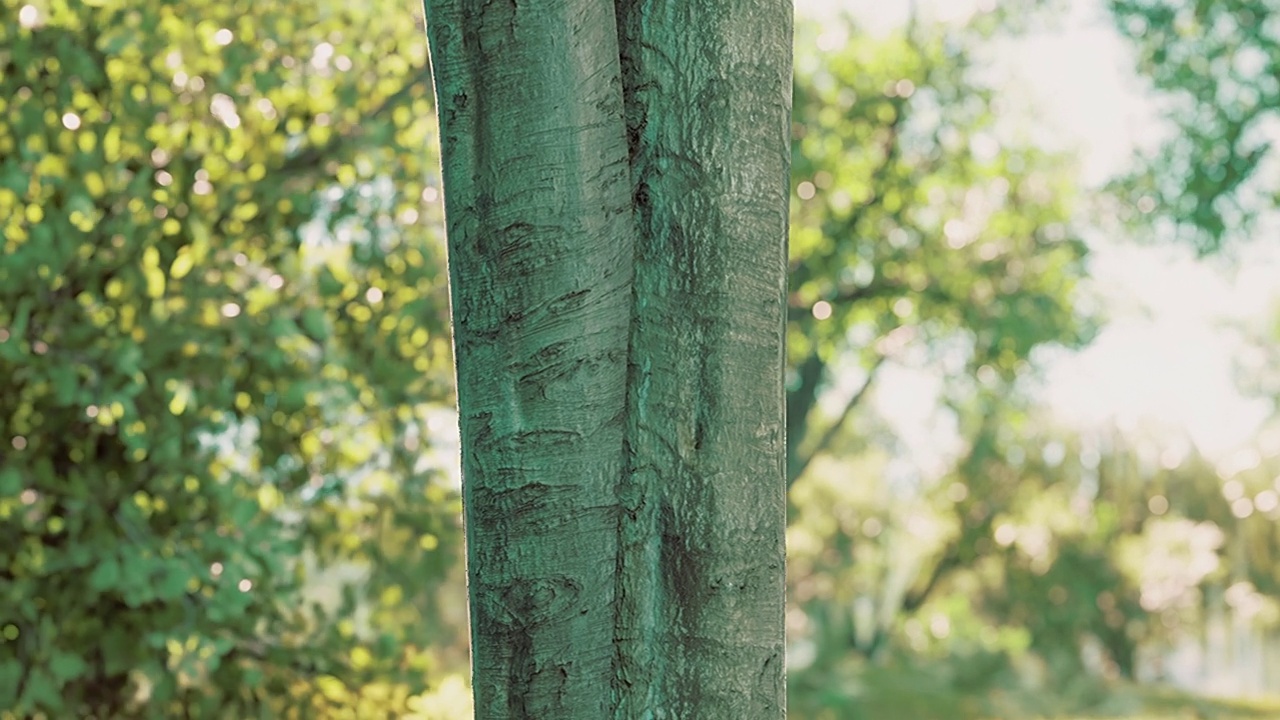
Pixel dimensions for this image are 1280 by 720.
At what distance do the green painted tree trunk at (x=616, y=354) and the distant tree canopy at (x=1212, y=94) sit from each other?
38.2 feet

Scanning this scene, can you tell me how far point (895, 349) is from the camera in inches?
781

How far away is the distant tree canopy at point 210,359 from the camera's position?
4.63 m

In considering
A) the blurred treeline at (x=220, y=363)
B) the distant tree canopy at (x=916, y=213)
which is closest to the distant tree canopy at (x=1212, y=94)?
the distant tree canopy at (x=916, y=213)

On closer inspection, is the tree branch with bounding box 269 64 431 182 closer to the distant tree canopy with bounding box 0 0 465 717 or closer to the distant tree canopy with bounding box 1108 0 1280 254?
the distant tree canopy with bounding box 0 0 465 717

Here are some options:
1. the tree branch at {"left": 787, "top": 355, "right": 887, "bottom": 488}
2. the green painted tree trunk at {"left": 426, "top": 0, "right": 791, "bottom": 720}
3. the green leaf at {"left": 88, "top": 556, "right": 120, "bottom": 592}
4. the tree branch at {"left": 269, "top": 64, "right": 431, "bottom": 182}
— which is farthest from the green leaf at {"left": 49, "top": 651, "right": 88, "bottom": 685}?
the tree branch at {"left": 787, "top": 355, "right": 887, "bottom": 488}

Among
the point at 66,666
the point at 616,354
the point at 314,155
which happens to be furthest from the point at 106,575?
the point at 616,354

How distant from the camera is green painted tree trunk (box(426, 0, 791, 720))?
2.44m

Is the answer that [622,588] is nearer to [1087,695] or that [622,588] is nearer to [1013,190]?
[1013,190]

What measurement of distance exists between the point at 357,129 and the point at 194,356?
1.29 metres

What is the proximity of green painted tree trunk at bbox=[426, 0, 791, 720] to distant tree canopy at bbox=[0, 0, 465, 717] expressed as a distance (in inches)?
90.2

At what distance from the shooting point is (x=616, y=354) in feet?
8.18

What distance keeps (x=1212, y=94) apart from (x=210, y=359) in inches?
442

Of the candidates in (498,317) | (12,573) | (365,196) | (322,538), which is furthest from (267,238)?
(498,317)

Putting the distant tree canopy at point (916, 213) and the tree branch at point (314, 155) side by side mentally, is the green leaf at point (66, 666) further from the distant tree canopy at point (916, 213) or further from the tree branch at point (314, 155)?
the distant tree canopy at point (916, 213)
